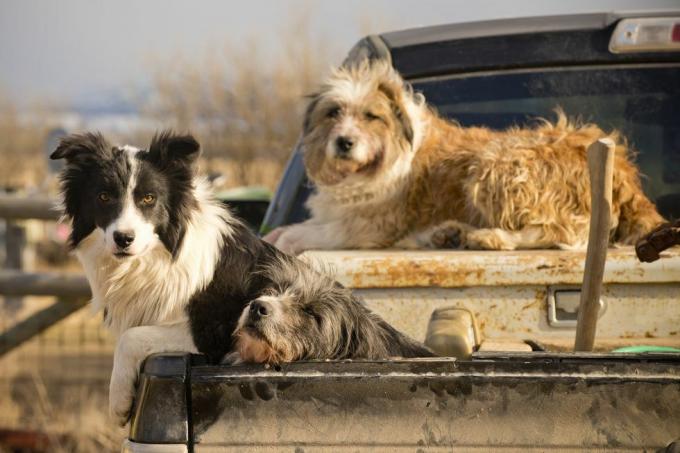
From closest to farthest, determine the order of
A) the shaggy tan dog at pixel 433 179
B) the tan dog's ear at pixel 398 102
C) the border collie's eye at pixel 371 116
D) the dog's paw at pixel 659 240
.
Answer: the dog's paw at pixel 659 240 → the shaggy tan dog at pixel 433 179 → the tan dog's ear at pixel 398 102 → the border collie's eye at pixel 371 116

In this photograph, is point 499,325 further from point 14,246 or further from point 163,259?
point 14,246

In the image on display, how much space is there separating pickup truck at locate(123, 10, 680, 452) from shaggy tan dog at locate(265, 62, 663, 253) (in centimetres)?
18

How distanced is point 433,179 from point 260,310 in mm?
3259

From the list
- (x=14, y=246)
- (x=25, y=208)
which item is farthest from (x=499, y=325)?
(x=14, y=246)

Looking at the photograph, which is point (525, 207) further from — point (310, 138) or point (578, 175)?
point (310, 138)

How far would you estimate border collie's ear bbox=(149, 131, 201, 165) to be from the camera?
3.85 meters

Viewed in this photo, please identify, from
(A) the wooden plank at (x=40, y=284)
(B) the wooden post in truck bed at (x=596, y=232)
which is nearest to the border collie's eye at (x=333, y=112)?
(A) the wooden plank at (x=40, y=284)

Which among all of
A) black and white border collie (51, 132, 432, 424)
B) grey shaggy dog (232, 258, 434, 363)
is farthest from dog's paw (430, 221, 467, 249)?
grey shaggy dog (232, 258, 434, 363)

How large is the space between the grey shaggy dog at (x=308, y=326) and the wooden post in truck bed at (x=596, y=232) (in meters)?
0.55

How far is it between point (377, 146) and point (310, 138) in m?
0.41

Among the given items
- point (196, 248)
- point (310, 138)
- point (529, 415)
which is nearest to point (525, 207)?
point (310, 138)

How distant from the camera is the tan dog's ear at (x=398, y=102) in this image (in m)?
6.05

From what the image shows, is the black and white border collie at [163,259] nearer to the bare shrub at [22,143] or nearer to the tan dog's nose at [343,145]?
the tan dog's nose at [343,145]

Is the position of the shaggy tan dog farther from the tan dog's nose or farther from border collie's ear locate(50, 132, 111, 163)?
border collie's ear locate(50, 132, 111, 163)
